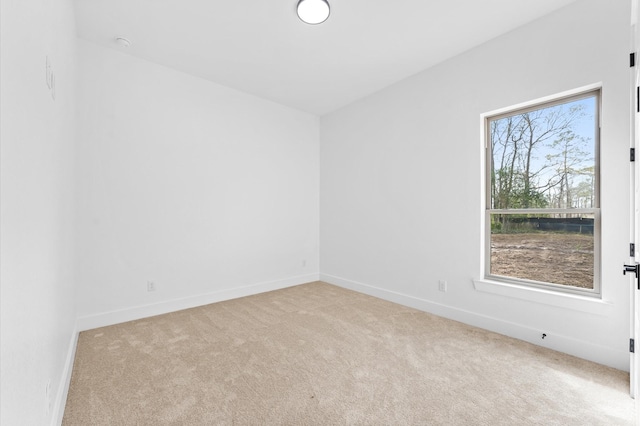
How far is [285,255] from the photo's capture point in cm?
461

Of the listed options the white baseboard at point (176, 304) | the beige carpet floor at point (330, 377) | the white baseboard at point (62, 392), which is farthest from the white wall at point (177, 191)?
the white baseboard at point (62, 392)

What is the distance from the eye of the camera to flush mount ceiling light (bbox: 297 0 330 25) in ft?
7.84

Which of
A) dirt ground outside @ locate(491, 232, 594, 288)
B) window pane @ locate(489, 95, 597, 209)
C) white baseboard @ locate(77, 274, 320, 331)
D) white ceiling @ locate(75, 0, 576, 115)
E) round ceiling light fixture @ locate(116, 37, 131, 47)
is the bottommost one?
white baseboard @ locate(77, 274, 320, 331)

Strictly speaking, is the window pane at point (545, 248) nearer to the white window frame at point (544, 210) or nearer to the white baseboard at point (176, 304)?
the white window frame at point (544, 210)

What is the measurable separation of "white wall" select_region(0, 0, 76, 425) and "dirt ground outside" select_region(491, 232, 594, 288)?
11.4 feet

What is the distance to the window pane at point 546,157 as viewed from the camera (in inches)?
97.3

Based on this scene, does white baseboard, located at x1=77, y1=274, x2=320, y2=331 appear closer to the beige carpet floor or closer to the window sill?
the beige carpet floor

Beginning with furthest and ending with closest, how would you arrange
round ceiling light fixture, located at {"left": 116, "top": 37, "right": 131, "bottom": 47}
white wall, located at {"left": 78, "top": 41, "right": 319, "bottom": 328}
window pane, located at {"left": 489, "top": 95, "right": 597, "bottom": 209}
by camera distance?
white wall, located at {"left": 78, "top": 41, "right": 319, "bottom": 328}, round ceiling light fixture, located at {"left": 116, "top": 37, "right": 131, "bottom": 47}, window pane, located at {"left": 489, "top": 95, "right": 597, "bottom": 209}

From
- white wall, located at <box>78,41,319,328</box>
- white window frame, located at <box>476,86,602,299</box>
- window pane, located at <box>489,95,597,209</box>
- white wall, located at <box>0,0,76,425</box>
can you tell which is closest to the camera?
white wall, located at <box>0,0,76,425</box>

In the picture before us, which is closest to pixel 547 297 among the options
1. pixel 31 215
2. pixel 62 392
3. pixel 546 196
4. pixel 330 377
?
pixel 546 196

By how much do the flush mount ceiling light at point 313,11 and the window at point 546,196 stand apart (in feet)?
6.56

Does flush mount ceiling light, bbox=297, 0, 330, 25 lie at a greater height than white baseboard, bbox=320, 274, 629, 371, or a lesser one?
greater

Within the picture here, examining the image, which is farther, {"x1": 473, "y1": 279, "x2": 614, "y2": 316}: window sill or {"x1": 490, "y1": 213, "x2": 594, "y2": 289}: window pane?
{"x1": 490, "y1": 213, "x2": 594, "y2": 289}: window pane

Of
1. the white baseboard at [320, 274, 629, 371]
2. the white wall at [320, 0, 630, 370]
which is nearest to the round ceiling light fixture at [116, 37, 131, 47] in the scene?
the white wall at [320, 0, 630, 370]
